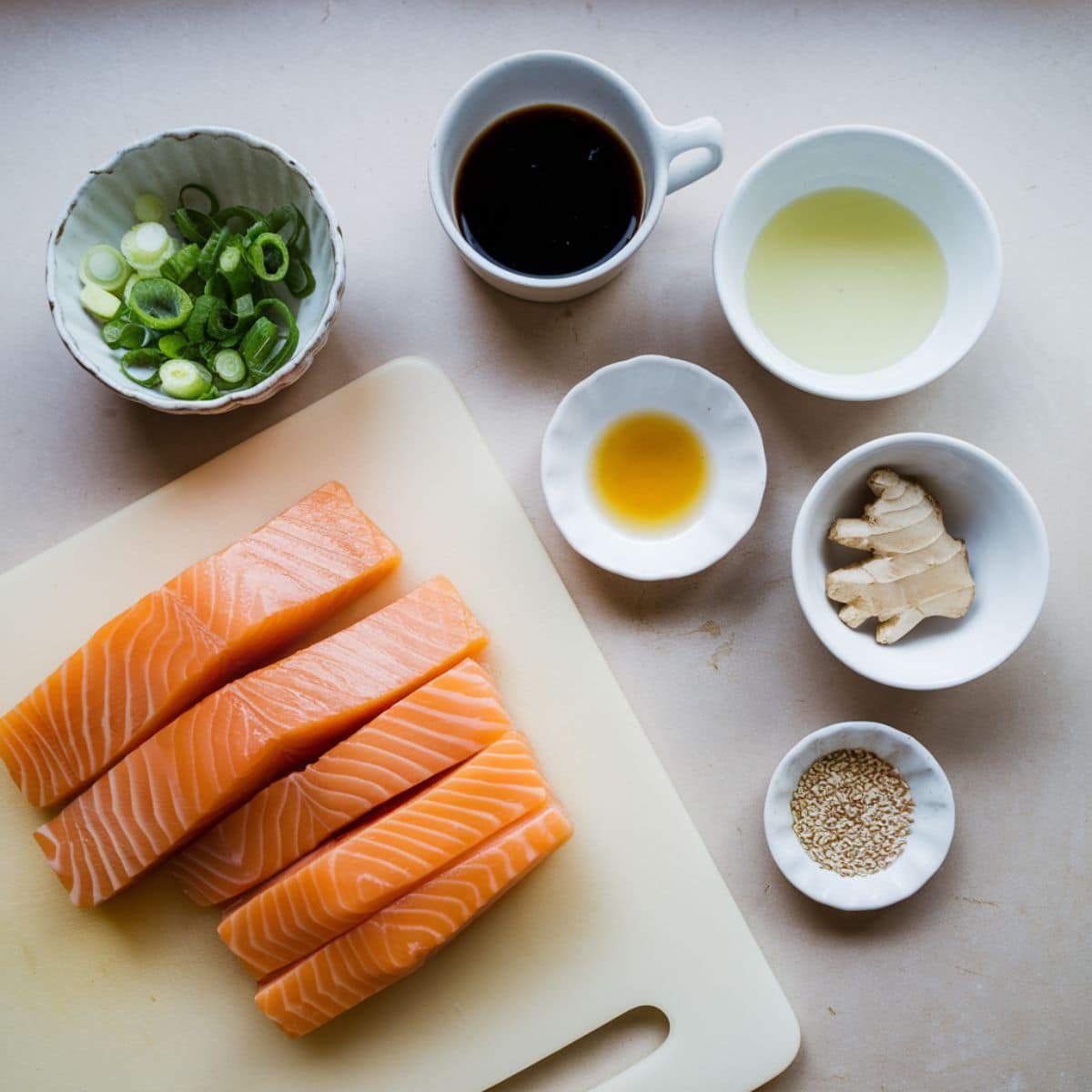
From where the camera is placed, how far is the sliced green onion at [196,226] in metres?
2.03

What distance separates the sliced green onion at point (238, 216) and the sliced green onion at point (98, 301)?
0.28m

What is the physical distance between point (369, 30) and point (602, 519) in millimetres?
1206

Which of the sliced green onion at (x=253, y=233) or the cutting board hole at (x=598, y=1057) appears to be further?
the cutting board hole at (x=598, y=1057)

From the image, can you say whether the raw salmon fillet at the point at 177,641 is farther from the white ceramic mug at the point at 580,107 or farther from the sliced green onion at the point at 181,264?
the white ceramic mug at the point at 580,107

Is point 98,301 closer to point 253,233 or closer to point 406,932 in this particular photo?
point 253,233

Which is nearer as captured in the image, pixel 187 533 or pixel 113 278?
pixel 113 278

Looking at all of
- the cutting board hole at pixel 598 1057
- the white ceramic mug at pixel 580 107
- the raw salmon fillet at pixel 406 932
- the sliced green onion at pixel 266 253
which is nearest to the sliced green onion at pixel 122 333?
the sliced green onion at pixel 266 253

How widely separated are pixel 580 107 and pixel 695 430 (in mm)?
703

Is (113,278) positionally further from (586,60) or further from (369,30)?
(586,60)

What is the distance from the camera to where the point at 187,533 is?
6.99ft

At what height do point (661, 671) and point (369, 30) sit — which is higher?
point (369, 30)

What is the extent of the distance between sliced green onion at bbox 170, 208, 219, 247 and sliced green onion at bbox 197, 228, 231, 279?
1.9 inches

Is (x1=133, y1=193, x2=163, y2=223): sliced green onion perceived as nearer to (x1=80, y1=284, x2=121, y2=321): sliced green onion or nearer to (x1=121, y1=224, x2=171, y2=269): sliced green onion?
(x1=121, y1=224, x2=171, y2=269): sliced green onion

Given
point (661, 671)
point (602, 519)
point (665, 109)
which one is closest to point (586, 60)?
point (665, 109)
